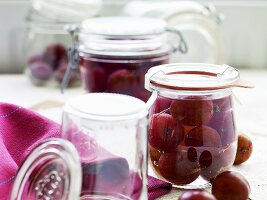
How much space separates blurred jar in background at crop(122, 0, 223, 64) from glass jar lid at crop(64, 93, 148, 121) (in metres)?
0.52

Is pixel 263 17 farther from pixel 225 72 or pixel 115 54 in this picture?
pixel 225 72

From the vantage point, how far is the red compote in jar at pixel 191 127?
2.06 feet

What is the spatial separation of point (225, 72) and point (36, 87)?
538mm

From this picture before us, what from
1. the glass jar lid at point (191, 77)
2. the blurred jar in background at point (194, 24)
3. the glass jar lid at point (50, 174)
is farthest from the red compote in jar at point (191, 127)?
the blurred jar in background at point (194, 24)

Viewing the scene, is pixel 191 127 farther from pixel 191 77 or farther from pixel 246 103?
pixel 246 103

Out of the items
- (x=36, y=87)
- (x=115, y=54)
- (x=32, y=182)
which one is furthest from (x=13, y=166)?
(x=36, y=87)

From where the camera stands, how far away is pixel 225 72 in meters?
0.67

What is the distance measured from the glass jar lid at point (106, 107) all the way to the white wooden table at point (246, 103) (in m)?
0.18

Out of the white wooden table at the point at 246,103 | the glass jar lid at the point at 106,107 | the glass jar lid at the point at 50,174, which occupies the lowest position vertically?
the white wooden table at the point at 246,103

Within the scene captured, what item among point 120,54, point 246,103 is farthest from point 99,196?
point 246,103

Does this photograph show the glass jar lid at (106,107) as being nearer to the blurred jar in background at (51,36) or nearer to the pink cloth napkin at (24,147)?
the pink cloth napkin at (24,147)

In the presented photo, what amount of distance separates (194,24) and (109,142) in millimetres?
569

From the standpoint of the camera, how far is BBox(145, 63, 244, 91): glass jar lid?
2.06 ft

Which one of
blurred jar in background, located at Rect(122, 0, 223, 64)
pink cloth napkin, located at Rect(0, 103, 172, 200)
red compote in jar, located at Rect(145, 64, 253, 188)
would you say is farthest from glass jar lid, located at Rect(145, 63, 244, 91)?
blurred jar in background, located at Rect(122, 0, 223, 64)
